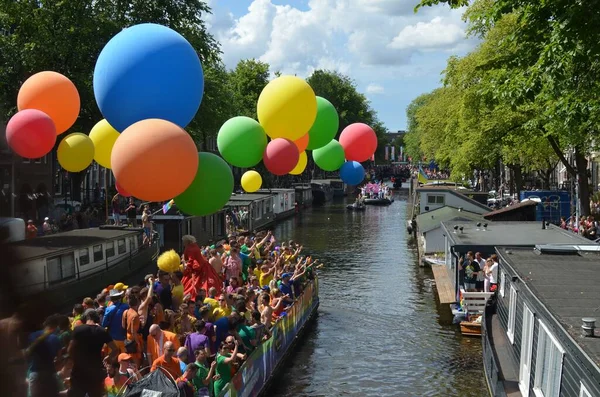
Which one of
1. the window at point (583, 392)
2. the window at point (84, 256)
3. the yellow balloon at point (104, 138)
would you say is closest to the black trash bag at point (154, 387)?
the window at point (583, 392)

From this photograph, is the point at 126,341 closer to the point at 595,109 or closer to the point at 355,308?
the point at 595,109

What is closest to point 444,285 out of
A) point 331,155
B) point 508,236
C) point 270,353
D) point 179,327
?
point 508,236

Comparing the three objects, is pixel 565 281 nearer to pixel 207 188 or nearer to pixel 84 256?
pixel 207 188

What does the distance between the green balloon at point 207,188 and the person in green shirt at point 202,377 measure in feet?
11.2

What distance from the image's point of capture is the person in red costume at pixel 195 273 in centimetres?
1525

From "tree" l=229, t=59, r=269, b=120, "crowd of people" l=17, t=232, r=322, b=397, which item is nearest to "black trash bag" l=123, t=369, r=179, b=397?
"crowd of people" l=17, t=232, r=322, b=397

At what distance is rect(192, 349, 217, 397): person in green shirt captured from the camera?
33.6 feet

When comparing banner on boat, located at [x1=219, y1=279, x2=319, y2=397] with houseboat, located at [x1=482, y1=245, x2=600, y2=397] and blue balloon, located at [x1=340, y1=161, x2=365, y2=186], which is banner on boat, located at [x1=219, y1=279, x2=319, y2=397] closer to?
blue balloon, located at [x1=340, y1=161, x2=365, y2=186]

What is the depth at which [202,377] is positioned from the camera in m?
10.4

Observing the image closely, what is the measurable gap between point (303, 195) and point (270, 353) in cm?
5613

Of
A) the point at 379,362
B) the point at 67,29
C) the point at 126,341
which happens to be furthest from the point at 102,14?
the point at 126,341

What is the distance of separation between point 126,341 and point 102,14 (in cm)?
3236

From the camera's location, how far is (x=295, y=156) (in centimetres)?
1595

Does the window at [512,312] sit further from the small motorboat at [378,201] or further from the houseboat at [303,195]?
the small motorboat at [378,201]
